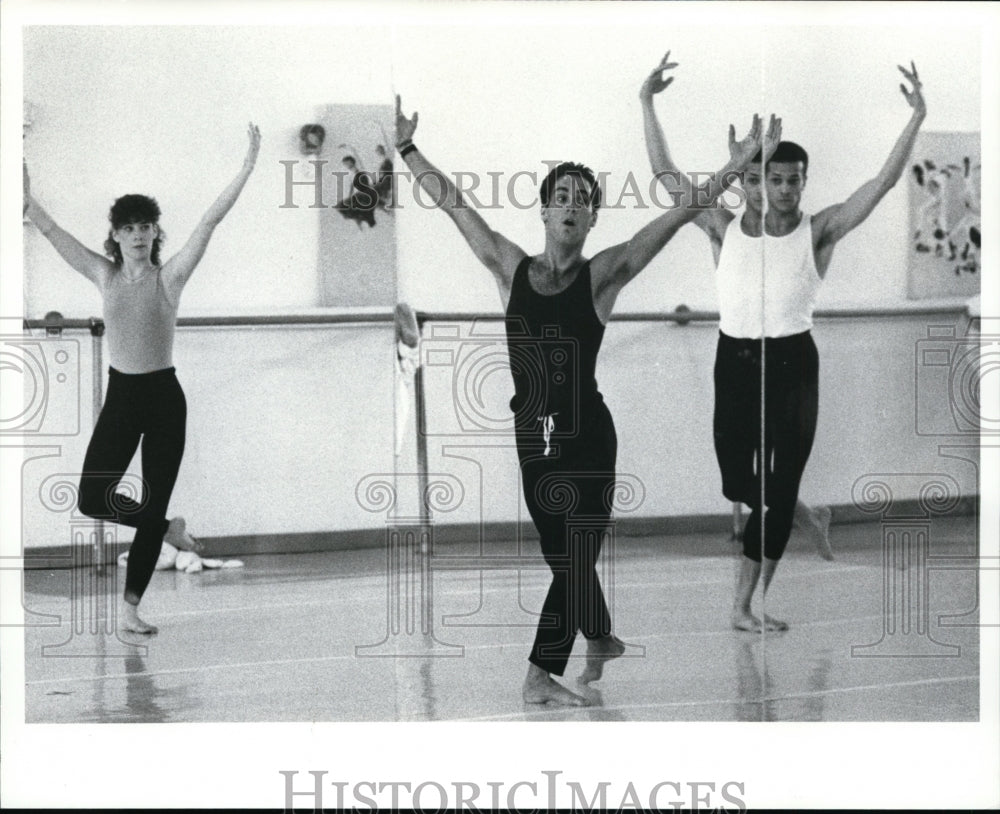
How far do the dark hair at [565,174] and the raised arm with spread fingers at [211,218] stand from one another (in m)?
0.97

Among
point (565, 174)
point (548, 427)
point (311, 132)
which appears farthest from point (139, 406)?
point (565, 174)

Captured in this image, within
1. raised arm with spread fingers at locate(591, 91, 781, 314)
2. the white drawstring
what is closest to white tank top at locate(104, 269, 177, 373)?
the white drawstring

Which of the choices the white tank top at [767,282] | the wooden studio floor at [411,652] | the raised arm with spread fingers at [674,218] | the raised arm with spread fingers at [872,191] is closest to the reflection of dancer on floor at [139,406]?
the wooden studio floor at [411,652]

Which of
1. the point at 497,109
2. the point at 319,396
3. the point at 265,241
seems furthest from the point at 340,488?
the point at 497,109

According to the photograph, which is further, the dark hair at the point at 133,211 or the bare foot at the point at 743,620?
the bare foot at the point at 743,620

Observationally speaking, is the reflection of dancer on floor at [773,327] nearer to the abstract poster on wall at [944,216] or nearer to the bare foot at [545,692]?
the abstract poster on wall at [944,216]

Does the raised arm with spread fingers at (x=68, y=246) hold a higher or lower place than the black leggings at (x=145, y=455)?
higher

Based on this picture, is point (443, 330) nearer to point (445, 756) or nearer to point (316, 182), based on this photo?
point (316, 182)

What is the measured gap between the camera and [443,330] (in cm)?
656

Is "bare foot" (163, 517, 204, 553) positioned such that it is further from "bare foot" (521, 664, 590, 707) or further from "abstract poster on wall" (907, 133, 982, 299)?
"abstract poster on wall" (907, 133, 982, 299)

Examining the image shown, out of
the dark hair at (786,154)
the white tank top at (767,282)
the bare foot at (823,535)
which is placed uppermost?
the dark hair at (786,154)

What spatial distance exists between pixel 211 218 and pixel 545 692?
6.40ft

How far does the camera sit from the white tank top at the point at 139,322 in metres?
6.58

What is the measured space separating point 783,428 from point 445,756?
1.60m
